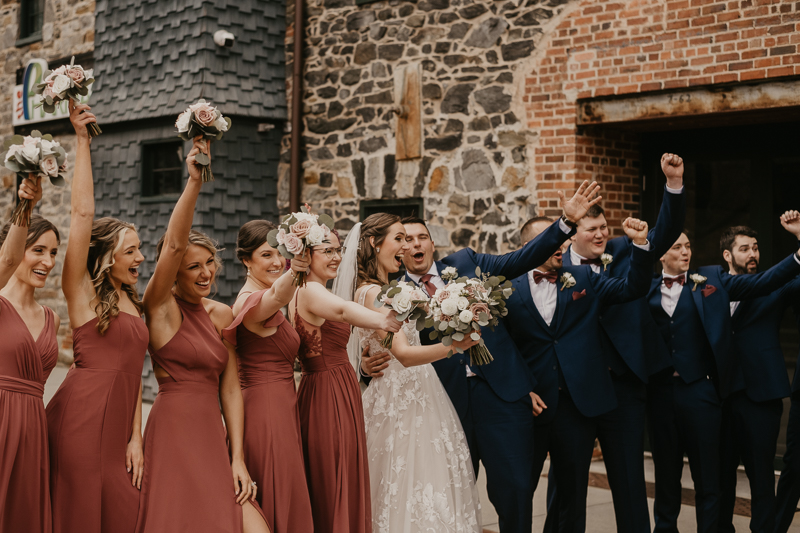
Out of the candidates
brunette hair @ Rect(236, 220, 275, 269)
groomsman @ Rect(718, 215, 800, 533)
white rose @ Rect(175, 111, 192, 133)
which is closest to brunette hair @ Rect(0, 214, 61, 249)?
white rose @ Rect(175, 111, 192, 133)

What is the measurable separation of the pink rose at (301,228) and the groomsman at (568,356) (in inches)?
71.0

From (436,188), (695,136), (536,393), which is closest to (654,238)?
(536,393)

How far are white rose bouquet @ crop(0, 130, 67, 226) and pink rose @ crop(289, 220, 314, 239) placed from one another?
959mm

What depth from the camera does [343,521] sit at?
13.4ft

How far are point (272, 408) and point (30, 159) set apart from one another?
5.01 feet

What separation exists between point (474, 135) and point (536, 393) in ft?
14.2

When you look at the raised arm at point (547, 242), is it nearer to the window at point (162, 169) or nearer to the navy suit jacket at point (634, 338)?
the navy suit jacket at point (634, 338)

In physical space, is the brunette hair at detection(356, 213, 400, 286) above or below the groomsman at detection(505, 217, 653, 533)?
above

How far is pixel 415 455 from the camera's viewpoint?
4559 mm

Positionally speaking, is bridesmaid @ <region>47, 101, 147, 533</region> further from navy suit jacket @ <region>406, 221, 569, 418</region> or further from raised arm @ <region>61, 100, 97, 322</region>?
navy suit jacket @ <region>406, 221, 569, 418</region>

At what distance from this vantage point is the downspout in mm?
10336

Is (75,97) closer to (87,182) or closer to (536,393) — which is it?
(87,182)

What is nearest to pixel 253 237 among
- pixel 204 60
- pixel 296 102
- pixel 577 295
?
pixel 577 295

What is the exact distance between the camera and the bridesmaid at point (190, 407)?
3573mm
